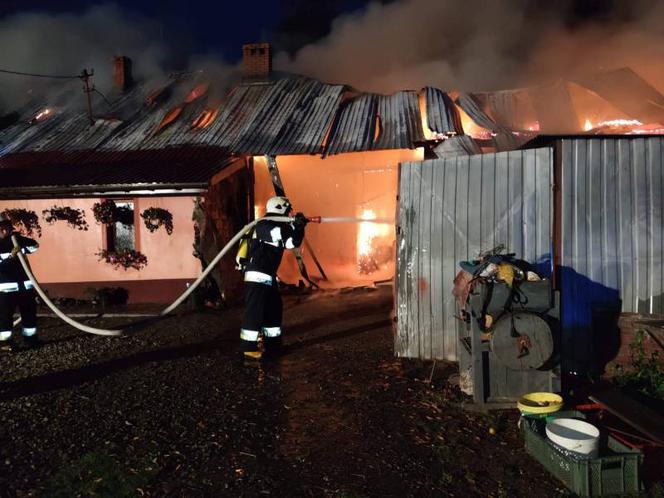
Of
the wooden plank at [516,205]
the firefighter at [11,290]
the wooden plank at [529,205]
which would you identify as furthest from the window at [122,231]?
the wooden plank at [529,205]

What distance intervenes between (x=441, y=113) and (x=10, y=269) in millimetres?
9297

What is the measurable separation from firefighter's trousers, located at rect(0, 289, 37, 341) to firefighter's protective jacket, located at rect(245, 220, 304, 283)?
3.40 m

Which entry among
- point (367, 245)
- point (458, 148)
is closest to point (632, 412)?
point (458, 148)

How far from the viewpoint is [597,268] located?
5.20m

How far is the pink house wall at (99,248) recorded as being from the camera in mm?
10836

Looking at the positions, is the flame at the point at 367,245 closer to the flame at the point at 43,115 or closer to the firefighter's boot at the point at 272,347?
the firefighter's boot at the point at 272,347

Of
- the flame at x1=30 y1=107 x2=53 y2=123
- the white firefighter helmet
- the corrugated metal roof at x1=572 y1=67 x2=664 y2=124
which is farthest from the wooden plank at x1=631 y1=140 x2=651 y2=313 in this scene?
the flame at x1=30 y1=107 x2=53 y2=123

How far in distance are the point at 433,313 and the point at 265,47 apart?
12.5 meters

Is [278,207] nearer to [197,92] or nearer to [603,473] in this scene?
[603,473]

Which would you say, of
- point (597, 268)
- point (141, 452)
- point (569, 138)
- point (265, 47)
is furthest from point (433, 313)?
point (265, 47)

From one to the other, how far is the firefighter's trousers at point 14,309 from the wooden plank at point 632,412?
23.6 ft

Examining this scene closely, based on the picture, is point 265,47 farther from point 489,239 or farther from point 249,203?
point 489,239

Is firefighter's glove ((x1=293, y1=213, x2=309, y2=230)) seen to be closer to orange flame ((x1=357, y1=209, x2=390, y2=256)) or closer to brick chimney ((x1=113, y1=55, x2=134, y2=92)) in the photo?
orange flame ((x1=357, y1=209, x2=390, y2=256))

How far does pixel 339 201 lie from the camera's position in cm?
1277
